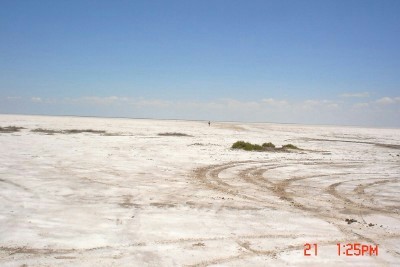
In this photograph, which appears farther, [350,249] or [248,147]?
[248,147]

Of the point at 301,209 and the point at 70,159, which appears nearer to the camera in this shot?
the point at 301,209

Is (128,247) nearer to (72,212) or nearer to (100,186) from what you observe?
(72,212)

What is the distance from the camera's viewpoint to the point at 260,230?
652 centimetres

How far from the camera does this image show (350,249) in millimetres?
5625

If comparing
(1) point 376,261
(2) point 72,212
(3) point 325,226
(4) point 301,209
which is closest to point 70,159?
(2) point 72,212

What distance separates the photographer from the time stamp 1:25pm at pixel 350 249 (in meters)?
5.45

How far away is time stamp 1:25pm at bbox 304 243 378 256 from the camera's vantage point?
545cm

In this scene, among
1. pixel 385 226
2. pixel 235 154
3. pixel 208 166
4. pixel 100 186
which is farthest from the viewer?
pixel 235 154

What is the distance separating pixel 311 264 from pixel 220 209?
317cm
